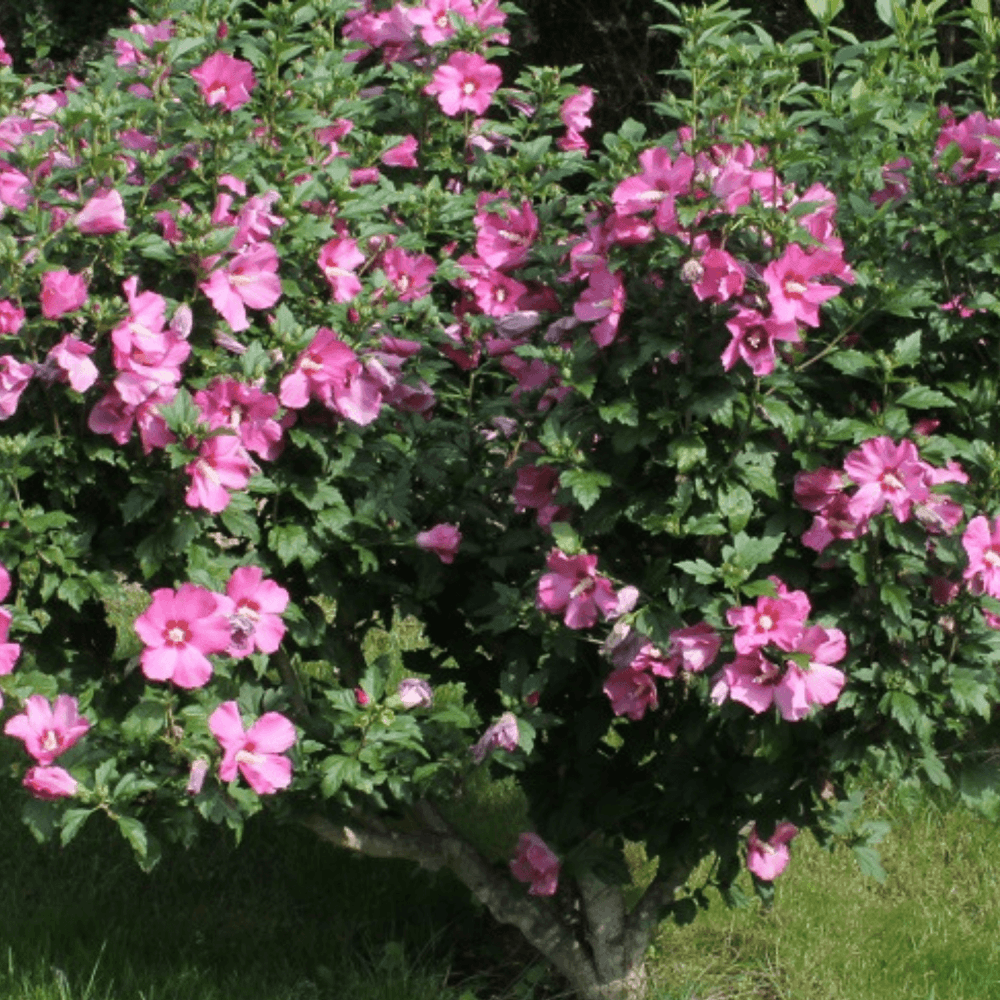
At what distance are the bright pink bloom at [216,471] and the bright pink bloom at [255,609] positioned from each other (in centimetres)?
13

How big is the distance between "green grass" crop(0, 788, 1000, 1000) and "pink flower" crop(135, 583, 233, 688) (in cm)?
86

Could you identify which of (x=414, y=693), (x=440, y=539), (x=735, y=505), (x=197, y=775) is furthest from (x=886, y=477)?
(x=197, y=775)

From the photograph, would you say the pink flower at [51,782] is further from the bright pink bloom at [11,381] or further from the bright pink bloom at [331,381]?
the bright pink bloom at [331,381]

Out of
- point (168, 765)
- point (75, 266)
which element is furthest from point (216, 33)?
point (168, 765)

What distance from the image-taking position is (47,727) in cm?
258

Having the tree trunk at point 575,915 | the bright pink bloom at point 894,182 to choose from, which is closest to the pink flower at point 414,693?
the tree trunk at point 575,915

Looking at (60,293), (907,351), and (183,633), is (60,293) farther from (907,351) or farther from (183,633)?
(907,351)

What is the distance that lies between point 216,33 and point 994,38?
1.21m

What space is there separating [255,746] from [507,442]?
2.12ft

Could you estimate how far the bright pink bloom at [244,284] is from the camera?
2531mm

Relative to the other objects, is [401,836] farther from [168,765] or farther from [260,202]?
[260,202]

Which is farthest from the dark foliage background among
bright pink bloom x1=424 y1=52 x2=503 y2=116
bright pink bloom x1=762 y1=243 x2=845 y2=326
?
bright pink bloom x1=762 y1=243 x2=845 y2=326

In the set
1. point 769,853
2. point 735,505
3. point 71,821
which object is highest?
point 735,505

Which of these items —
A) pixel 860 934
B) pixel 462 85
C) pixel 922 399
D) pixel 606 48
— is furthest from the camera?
pixel 606 48
